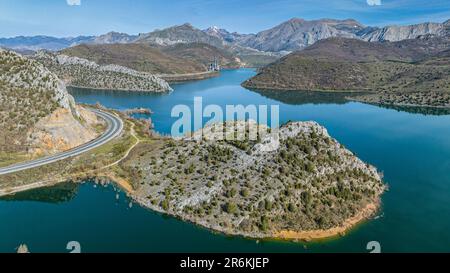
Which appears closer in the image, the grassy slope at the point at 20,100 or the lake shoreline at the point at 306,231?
the lake shoreline at the point at 306,231

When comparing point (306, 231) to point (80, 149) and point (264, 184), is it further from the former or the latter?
point (80, 149)

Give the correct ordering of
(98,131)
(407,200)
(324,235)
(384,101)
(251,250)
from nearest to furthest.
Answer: (251,250) < (324,235) < (407,200) < (98,131) < (384,101)

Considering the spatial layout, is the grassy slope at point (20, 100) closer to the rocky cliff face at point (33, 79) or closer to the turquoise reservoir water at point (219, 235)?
the rocky cliff face at point (33, 79)

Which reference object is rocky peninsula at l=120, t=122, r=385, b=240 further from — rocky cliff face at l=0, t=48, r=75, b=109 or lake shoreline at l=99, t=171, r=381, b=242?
rocky cliff face at l=0, t=48, r=75, b=109

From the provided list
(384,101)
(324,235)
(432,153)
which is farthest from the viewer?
(384,101)

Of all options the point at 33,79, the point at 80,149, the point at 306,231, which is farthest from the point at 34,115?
the point at 306,231

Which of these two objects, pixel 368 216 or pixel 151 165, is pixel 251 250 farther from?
pixel 151 165

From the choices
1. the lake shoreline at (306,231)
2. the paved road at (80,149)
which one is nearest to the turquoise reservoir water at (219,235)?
the lake shoreline at (306,231)

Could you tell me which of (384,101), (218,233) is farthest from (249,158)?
(384,101)

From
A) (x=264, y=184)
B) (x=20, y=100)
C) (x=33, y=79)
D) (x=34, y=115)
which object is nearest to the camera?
(x=264, y=184)
